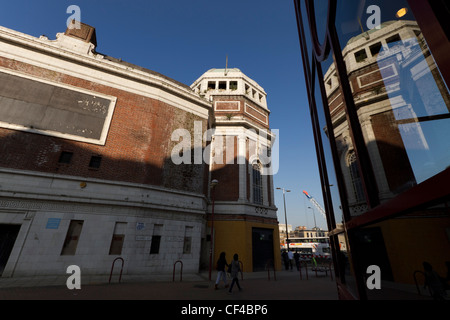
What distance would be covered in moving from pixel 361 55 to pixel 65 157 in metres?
14.3

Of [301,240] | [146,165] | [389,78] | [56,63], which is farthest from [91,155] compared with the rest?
[301,240]

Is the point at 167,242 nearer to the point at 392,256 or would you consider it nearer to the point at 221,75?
the point at 392,256

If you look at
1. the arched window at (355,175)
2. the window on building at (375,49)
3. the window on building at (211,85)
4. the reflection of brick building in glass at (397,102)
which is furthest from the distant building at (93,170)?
the window on building at (375,49)

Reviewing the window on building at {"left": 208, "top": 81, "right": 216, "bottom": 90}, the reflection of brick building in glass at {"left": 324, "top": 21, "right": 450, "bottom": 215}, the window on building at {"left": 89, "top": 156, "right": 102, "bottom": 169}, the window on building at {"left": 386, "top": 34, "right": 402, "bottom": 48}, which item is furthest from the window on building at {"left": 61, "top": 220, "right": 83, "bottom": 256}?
the window on building at {"left": 208, "top": 81, "right": 216, "bottom": 90}

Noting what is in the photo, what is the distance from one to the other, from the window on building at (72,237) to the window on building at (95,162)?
320 cm

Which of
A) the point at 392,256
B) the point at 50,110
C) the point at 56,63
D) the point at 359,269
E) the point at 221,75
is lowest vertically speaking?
the point at 359,269

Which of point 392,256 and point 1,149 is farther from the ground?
point 1,149

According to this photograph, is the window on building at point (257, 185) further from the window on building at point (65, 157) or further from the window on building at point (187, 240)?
the window on building at point (65, 157)

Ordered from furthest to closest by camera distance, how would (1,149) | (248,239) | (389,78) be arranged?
(248,239) < (1,149) < (389,78)

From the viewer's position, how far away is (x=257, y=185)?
1950cm

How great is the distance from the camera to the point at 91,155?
39.5 ft

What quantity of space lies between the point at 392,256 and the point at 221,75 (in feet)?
79.2

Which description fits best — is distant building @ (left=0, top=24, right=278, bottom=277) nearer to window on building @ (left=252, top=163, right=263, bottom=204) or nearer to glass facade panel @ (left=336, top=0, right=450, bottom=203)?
window on building @ (left=252, top=163, right=263, bottom=204)

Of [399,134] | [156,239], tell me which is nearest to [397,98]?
[399,134]
